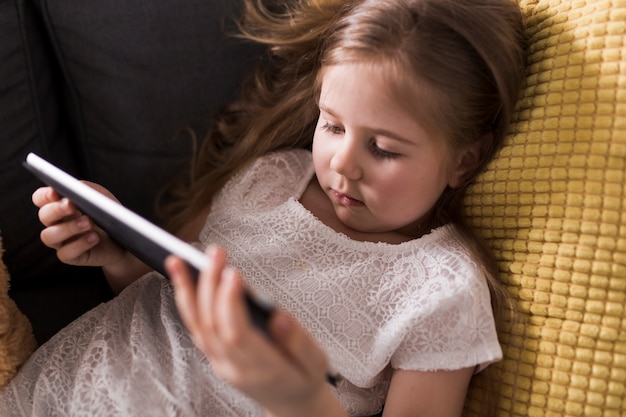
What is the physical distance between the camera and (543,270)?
37.3 inches

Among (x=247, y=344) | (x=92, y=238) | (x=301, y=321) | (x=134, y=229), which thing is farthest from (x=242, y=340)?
(x=92, y=238)

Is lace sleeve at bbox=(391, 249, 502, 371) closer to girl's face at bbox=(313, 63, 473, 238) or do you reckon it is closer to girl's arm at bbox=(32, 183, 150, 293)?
girl's face at bbox=(313, 63, 473, 238)

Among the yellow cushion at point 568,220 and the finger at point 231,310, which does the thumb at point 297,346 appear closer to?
the finger at point 231,310

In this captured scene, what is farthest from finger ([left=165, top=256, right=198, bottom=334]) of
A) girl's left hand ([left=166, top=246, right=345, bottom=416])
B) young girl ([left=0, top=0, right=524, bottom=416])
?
young girl ([left=0, top=0, right=524, bottom=416])

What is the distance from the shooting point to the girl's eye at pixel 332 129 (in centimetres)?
99

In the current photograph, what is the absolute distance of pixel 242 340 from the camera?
24.4 inches

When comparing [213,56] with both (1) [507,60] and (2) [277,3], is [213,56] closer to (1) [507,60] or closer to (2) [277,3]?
(2) [277,3]

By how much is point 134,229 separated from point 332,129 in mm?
394

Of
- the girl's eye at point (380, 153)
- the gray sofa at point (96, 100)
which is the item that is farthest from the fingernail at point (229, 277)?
the gray sofa at point (96, 100)

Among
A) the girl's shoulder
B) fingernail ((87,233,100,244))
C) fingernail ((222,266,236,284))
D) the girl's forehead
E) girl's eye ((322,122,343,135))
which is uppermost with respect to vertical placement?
fingernail ((222,266,236,284))

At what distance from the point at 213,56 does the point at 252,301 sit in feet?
2.53

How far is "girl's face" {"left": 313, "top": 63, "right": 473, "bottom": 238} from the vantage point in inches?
36.2

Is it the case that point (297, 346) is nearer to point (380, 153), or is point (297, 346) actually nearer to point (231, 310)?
point (231, 310)

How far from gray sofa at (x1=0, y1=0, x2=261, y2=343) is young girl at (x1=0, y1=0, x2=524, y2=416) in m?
0.23
